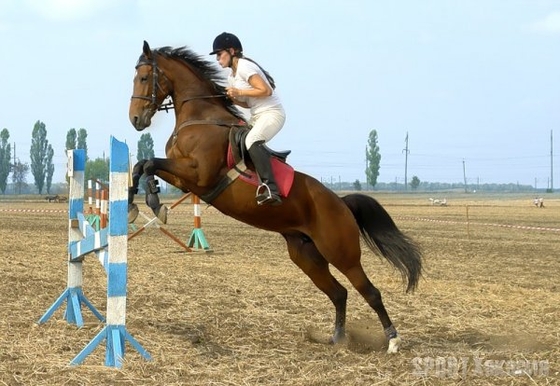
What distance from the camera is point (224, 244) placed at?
17.8 metres

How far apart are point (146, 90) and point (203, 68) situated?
68cm

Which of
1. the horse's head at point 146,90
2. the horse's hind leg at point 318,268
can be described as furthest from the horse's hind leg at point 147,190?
the horse's hind leg at point 318,268

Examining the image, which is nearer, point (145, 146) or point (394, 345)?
point (394, 345)

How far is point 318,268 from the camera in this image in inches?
284

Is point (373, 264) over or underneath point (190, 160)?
underneath

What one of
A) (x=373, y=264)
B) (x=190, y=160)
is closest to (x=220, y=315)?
(x=190, y=160)

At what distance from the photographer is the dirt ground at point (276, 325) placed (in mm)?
5336

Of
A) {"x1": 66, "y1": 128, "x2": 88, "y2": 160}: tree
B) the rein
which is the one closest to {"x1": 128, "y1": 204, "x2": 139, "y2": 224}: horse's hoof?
the rein

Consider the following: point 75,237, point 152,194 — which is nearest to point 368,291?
point 152,194

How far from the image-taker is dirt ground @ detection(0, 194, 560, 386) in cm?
534

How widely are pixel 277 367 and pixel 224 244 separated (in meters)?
12.3

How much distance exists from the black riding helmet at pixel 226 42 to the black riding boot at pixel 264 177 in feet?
2.96

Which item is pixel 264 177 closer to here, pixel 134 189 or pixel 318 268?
pixel 134 189

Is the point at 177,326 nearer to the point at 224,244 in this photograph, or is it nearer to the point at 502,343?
the point at 502,343
